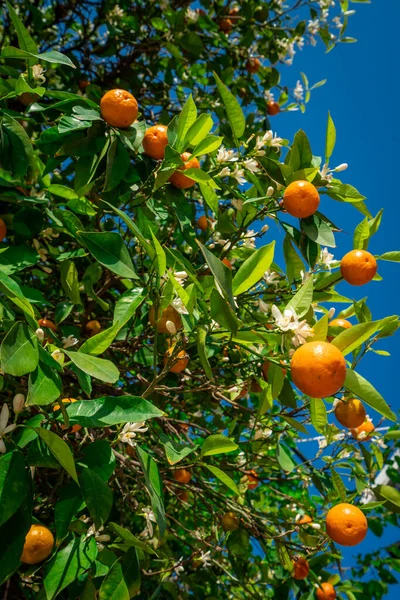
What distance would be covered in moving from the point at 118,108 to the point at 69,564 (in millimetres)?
906

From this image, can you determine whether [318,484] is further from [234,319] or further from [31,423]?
[31,423]

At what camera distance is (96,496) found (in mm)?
843

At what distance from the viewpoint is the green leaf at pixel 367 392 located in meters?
0.93

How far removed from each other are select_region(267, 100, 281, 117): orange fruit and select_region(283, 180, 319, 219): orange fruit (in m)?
1.81

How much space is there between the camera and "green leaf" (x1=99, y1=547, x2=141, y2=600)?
88 cm

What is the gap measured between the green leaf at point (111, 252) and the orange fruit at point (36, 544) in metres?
0.50

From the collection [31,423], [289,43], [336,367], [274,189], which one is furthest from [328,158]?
[289,43]

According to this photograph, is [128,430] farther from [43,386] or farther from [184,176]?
[184,176]

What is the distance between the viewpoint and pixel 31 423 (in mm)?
845

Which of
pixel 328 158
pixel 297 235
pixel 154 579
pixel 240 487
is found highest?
pixel 328 158

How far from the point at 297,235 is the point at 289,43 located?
2.00 metres

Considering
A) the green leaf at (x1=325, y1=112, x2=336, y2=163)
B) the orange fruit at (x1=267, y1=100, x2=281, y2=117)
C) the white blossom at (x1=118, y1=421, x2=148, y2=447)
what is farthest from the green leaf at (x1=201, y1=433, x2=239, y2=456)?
the orange fruit at (x1=267, y1=100, x2=281, y2=117)

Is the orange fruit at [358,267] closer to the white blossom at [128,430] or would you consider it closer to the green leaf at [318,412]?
the green leaf at [318,412]

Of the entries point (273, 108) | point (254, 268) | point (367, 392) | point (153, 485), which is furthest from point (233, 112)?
point (273, 108)
